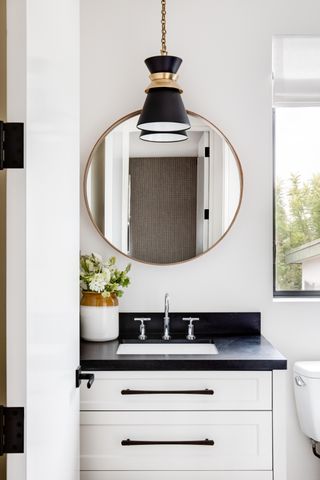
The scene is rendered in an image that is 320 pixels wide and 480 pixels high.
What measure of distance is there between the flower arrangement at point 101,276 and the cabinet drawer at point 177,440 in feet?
1.89

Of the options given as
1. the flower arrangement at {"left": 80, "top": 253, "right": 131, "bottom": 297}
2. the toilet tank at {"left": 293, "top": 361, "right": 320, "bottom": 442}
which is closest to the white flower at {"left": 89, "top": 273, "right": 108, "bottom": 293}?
the flower arrangement at {"left": 80, "top": 253, "right": 131, "bottom": 297}

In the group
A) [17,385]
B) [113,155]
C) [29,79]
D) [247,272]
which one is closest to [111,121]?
[113,155]

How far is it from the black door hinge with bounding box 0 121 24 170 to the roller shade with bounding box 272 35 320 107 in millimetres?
1814

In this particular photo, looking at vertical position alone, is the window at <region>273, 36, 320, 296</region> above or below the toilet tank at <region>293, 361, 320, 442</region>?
above

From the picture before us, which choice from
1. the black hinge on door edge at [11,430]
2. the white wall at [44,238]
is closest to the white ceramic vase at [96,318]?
the white wall at [44,238]

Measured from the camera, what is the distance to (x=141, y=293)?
2.55 metres

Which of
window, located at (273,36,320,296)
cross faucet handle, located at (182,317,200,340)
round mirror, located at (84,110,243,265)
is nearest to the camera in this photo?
cross faucet handle, located at (182,317,200,340)

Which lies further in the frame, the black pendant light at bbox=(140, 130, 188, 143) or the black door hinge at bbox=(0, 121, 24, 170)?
the black pendant light at bbox=(140, 130, 188, 143)

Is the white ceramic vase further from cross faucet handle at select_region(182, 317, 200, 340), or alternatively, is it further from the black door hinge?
the black door hinge

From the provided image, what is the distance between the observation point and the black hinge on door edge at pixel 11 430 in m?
0.99

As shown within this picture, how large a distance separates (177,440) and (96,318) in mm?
649

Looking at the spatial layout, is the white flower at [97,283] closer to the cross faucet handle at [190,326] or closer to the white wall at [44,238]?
the cross faucet handle at [190,326]

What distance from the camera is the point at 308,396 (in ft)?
7.49

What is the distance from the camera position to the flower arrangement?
227cm
